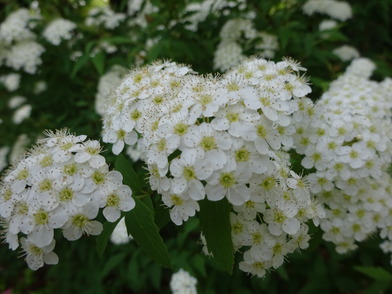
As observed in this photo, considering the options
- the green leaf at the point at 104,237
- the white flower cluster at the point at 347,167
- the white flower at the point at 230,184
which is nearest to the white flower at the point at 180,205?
the white flower at the point at 230,184

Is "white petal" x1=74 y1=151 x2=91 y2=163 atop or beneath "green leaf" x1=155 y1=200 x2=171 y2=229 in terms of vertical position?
atop

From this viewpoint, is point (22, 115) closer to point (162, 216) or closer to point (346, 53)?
point (162, 216)

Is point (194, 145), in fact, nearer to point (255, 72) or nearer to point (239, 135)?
point (239, 135)

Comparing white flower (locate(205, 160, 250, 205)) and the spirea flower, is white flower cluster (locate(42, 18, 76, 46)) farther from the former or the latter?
white flower (locate(205, 160, 250, 205))

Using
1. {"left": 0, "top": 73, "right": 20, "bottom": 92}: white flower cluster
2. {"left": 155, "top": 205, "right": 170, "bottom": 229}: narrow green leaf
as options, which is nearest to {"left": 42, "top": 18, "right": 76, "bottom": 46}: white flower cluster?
{"left": 0, "top": 73, "right": 20, "bottom": 92}: white flower cluster

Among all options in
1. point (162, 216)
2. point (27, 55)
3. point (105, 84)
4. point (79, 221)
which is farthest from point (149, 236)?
point (27, 55)
